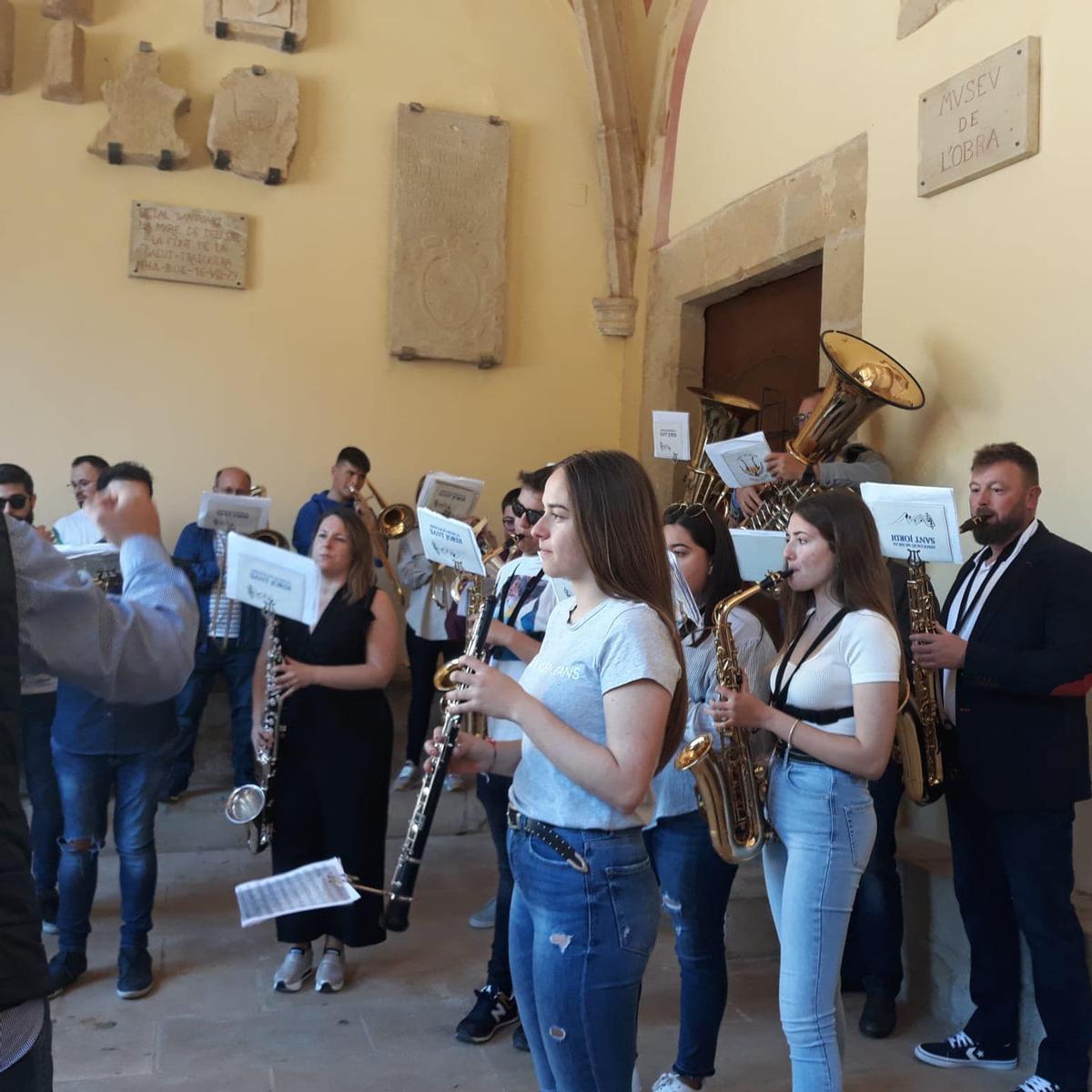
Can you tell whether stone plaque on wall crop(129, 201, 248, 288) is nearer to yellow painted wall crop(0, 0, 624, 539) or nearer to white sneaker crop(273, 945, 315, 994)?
yellow painted wall crop(0, 0, 624, 539)

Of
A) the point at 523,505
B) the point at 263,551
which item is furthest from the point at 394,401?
the point at 263,551

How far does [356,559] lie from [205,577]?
2.22m

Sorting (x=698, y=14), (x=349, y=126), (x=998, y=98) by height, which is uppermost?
(x=698, y=14)

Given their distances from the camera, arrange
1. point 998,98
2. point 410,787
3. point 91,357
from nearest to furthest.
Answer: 1. point 998,98
2. point 410,787
3. point 91,357

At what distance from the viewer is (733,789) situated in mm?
2580

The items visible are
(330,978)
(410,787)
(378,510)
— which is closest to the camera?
(330,978)

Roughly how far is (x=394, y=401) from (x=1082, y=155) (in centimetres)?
415

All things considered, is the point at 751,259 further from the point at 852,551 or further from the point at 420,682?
the point at 852,551

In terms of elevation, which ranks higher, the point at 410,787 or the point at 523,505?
the point at 523,505

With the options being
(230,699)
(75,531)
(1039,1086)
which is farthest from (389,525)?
(1039,1086)

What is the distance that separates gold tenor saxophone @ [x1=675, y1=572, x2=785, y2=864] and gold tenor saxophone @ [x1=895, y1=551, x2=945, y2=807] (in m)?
0.67

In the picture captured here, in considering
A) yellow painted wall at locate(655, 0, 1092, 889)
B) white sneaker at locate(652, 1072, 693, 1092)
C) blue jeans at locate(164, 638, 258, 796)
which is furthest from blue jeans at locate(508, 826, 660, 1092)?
blue jeans at locate(164, 638, 258, 796)

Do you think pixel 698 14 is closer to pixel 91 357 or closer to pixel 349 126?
pixel 349 126

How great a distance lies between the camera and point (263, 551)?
300 centimetres
